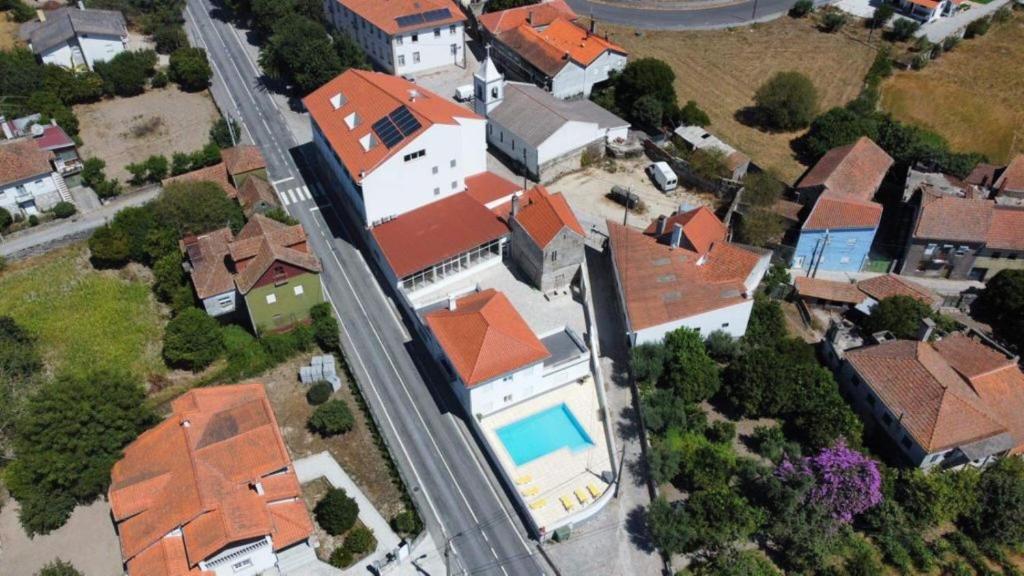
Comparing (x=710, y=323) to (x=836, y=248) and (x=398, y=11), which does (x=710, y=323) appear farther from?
(x=398, y=11)

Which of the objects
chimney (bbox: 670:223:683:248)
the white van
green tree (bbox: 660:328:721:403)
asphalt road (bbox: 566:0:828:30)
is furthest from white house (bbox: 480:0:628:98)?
green tree (bbox: 660:328:721:403)

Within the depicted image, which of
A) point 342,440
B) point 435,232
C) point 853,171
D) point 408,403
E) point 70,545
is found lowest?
point 70,545

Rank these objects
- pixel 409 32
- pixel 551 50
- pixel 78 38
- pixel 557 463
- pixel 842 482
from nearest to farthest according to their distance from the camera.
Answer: pixel 842 482
pixel 557 463
pixel 551 50
pixel 78 38
pixel 409 32

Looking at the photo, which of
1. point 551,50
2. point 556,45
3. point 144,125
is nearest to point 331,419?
point 144,125

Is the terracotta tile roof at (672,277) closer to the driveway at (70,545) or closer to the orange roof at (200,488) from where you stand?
the orange roof at (200,488)

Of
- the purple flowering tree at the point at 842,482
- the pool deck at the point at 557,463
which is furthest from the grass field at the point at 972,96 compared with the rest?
the pool deck at the point at 557,463

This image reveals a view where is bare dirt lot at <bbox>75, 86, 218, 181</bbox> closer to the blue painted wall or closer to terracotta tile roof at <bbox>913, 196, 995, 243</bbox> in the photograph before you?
the blue painted wall

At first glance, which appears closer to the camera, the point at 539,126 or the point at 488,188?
the point at 488,188
